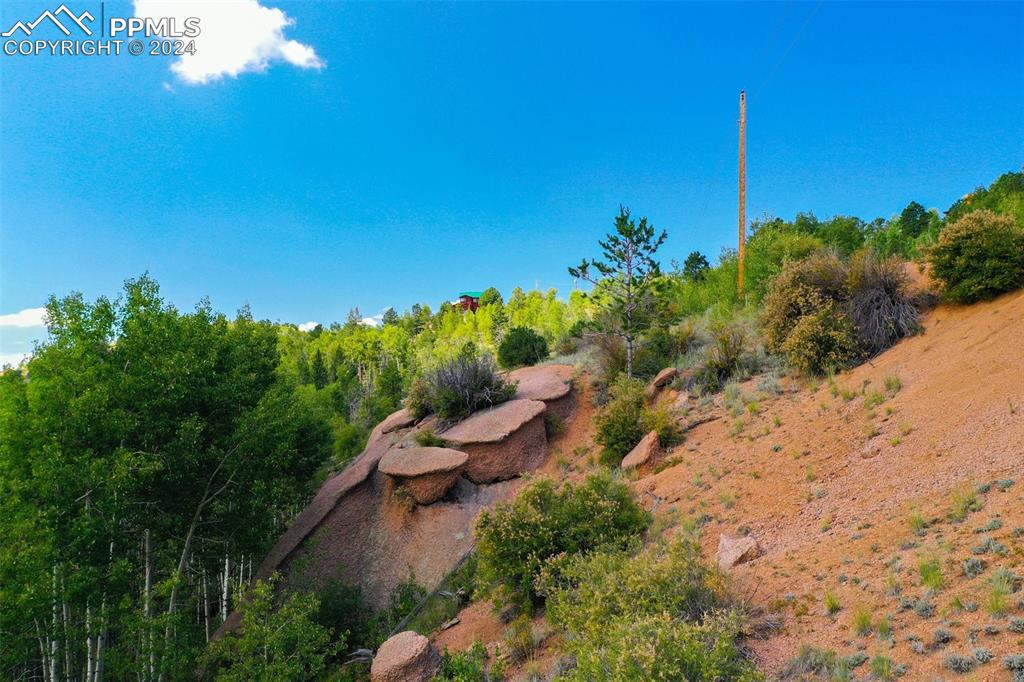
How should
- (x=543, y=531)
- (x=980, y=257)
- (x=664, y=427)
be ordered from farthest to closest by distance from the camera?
(x=664, y=427) < (x=980, y=257) < (x=543, y=531)

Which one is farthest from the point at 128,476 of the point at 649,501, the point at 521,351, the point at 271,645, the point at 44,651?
the point at 521,351

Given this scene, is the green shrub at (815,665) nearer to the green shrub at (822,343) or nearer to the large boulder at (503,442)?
the green shrub at (822,343)

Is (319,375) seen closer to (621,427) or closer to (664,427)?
(621,427)

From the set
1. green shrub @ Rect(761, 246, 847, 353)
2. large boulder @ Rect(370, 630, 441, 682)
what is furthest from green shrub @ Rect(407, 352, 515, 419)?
large boulder @ Rect(370, 630, 441, 682)

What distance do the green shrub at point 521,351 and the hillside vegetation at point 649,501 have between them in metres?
6.47

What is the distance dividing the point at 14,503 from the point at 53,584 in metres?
1.46

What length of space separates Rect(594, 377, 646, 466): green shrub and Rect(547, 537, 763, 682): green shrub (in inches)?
212

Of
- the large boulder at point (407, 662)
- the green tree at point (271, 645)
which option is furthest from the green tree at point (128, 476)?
the large boulder at point (407, 662)

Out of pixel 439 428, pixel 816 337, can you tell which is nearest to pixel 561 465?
pixel 439 428

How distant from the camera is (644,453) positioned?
34.8 feet

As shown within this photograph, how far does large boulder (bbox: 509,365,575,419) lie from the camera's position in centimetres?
1555

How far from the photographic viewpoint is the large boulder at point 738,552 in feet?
19.5

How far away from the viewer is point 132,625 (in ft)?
26.6

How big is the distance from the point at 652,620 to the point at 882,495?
3.90 m
